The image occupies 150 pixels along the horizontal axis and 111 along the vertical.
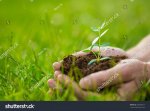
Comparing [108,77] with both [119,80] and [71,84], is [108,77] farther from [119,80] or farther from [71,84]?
[71,84]

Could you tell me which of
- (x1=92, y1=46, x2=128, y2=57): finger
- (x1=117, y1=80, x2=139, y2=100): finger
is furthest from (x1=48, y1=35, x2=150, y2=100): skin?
(x1=92, y1=46, x2=128, y2=57): finger

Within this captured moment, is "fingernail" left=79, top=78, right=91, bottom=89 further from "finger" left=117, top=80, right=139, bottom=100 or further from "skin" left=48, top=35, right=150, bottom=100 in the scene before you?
"finger" left=117, top=80, right=139, bottom=100

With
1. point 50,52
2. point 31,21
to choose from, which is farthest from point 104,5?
point 50,52

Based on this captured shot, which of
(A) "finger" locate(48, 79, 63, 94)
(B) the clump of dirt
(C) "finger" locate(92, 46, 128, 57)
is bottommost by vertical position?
(A) "finger" locate(48, 79, 63, 94)

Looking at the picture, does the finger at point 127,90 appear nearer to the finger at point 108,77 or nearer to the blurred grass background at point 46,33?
the finger at point 108,77

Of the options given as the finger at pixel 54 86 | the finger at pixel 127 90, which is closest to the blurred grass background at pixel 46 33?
the finger at pixel 54 86

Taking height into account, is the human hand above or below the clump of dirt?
below
